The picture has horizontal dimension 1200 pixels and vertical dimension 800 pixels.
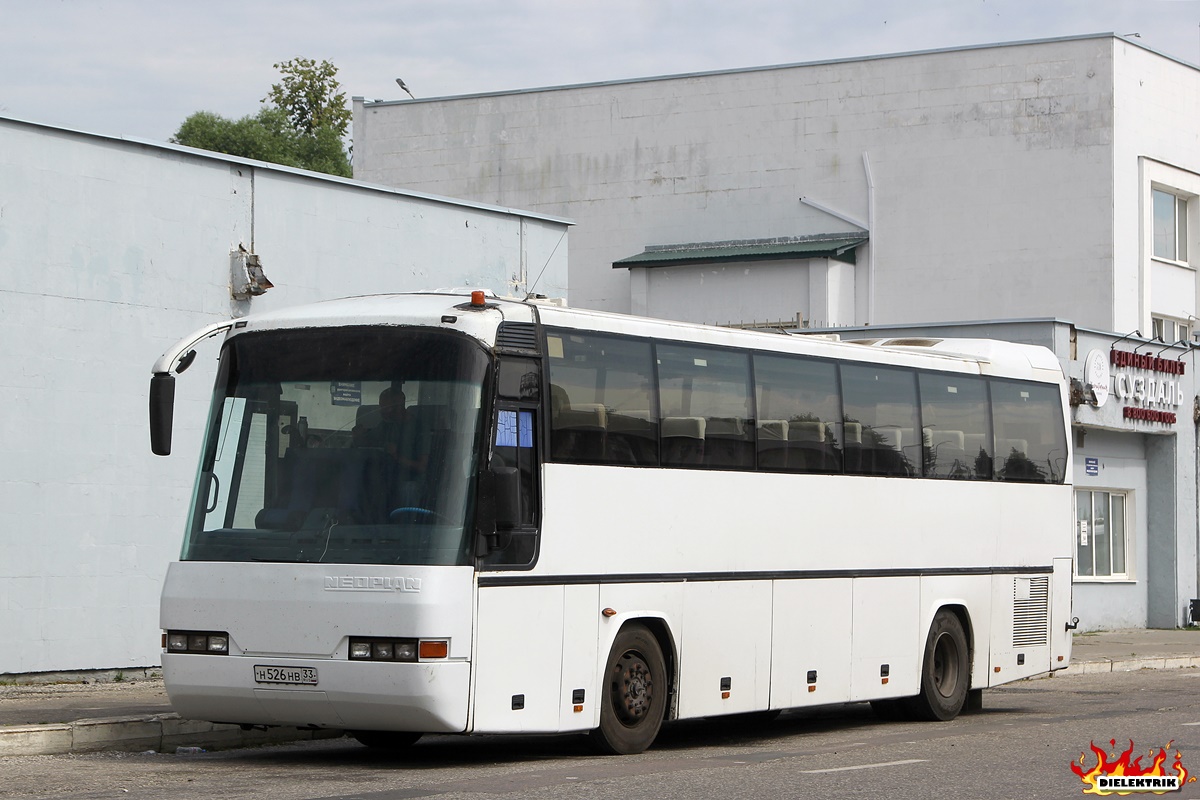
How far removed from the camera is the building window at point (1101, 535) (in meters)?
34.6

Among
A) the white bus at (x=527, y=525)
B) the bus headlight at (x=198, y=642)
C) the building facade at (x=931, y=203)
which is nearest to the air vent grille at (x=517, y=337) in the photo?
the white bus at (x=527, y=525)

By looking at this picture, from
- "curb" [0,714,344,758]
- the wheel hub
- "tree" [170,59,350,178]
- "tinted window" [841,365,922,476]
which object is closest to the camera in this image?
"curb" [0,714,344,758]

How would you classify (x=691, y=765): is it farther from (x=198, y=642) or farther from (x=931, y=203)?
(x=931, y=203)

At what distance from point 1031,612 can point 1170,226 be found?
24.2m

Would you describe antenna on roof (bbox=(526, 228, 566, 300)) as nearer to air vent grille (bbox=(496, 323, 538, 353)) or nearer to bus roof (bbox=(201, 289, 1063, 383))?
bus roof (bbox=(201, 289, 1063, 383))

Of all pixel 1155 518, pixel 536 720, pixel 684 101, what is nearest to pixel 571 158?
pixel 684 101

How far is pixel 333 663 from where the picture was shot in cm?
1190

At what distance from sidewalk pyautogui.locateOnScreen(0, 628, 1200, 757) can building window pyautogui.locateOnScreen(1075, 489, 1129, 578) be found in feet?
68.3

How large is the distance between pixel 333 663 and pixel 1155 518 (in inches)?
1088

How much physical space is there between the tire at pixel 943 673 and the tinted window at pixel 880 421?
163cm

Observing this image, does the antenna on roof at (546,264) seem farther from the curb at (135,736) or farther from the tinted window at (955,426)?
the curb at (135,736)

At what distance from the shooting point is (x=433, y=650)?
11703 millimetres

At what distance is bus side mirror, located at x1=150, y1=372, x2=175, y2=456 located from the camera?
1226 cm

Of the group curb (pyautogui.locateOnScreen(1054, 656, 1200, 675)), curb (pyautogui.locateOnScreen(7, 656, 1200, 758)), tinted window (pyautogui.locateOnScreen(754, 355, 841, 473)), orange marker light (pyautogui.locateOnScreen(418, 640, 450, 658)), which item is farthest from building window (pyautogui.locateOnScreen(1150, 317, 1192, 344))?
orange marker light (pyautogui.locateOnScreen(418, 640, 450, 658))
